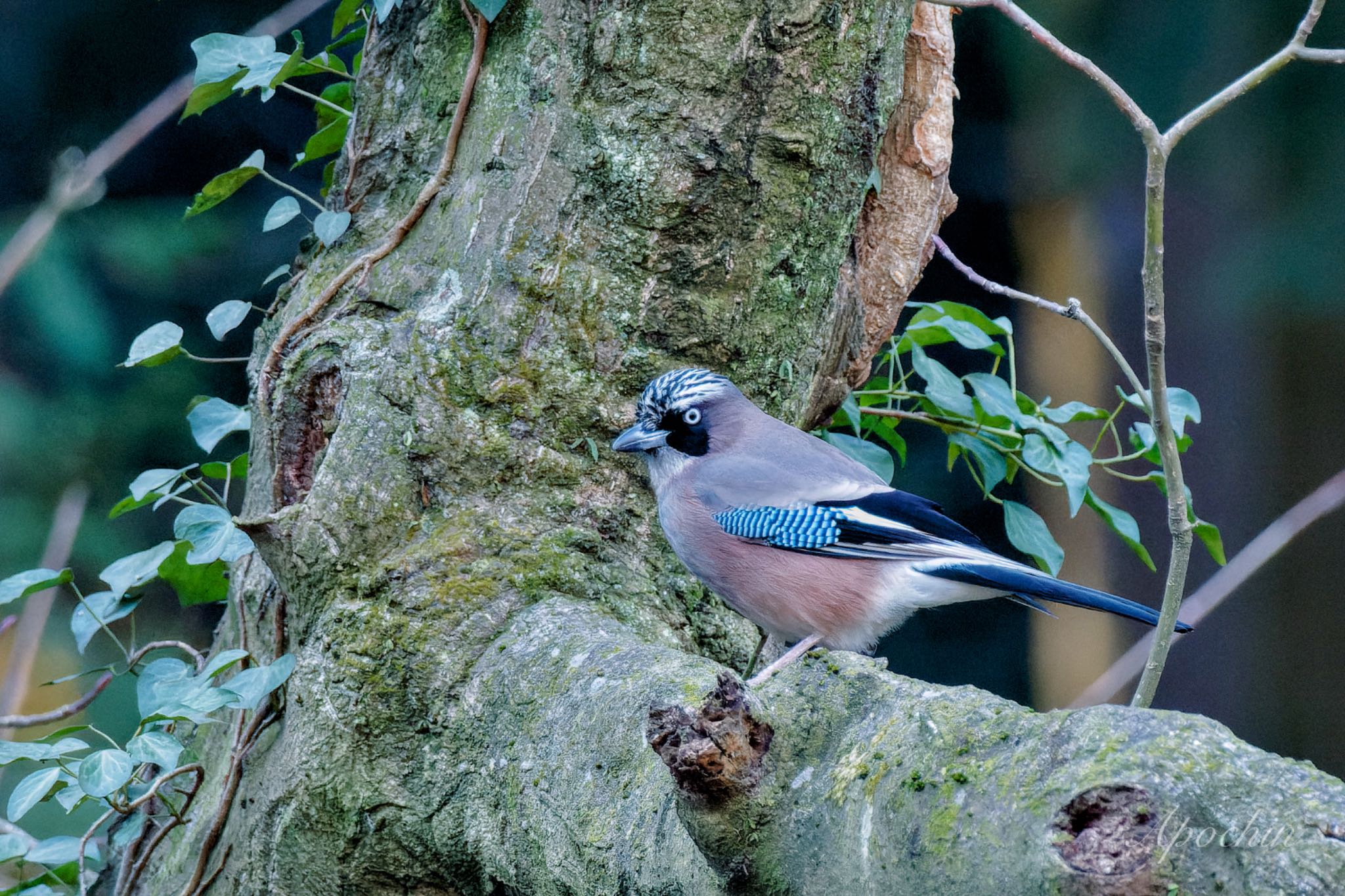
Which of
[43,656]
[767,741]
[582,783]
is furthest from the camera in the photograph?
[43,656]

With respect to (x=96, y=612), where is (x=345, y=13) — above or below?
above

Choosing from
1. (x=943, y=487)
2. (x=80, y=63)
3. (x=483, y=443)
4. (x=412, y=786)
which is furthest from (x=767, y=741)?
(x=80, y=63)

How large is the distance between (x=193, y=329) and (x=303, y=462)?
180cm

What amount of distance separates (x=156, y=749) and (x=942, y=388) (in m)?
1.79

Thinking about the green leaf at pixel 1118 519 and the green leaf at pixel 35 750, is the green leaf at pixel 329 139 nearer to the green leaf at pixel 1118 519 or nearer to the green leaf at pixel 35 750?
the green leaf at pixel 35 750

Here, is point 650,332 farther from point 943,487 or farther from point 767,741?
point 943,487

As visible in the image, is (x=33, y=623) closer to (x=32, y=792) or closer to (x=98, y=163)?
(x=32, y=792)

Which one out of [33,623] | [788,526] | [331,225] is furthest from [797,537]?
[33,623]

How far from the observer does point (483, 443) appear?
209 centimetres

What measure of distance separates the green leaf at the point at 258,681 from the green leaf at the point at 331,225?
0.90 metres

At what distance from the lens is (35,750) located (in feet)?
6.44

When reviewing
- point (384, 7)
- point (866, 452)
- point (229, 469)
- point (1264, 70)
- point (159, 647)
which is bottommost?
point (159, 647)

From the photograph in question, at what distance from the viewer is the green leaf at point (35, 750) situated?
194 cm

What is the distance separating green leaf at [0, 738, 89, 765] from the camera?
194 cm
